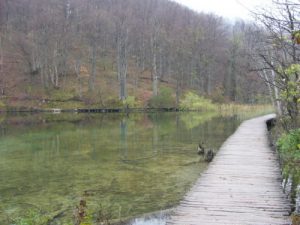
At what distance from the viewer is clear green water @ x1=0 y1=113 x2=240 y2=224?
9.05 m

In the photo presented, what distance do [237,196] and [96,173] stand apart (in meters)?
5.89

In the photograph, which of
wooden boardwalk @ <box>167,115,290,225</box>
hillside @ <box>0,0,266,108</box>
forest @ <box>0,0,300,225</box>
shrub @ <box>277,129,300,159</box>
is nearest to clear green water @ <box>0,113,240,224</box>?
forest @ <box>0,0,300,225</box>

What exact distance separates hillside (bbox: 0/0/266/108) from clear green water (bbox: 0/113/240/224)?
28133 millimetres

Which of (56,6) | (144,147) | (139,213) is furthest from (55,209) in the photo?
(56,6)

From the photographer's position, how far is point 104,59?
66125mm

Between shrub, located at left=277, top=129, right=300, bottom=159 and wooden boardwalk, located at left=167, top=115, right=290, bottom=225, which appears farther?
shrub, located at left=277, top=129, right=300, bottom=159

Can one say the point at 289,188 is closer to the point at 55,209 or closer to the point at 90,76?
the point at 55,209

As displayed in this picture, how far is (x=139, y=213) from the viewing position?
8531 mm

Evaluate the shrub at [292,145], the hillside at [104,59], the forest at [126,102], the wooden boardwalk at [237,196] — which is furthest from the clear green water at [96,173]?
the hillside at [104,59]

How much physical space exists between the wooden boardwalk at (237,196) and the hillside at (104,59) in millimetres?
37125

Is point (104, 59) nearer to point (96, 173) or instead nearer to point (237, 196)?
point (96, 173)

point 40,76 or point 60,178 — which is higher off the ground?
point 40,76

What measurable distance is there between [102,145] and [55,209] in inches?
387

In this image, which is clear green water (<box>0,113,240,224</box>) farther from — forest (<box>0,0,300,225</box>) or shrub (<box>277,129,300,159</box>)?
shrub (<box>277,129,300,159</box>)
